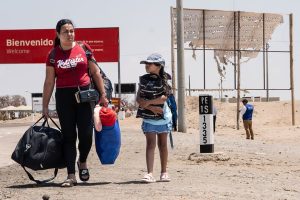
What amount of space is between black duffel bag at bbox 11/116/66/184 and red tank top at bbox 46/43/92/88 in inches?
23.1

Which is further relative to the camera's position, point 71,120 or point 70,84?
point 71,120

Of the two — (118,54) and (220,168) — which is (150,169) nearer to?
(220,168)

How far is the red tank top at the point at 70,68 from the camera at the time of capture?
7.55 metres

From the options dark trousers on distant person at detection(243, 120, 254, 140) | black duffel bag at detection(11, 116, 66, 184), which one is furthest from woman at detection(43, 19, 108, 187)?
dark trousers on distant person at detection(243, 120, 254, 140)

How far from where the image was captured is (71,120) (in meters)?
7.67

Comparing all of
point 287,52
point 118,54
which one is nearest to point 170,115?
point 287,52

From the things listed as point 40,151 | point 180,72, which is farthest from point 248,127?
point 40,151

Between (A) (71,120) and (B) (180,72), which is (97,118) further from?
(B) (180,72)

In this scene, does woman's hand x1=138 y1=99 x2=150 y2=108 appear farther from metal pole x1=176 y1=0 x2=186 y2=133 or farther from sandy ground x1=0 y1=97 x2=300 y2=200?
metal pole x1=176 y1=0 x2=186 y2=133

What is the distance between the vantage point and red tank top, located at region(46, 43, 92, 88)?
7.55 meters

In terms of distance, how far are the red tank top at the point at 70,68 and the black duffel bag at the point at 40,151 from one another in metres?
0.59

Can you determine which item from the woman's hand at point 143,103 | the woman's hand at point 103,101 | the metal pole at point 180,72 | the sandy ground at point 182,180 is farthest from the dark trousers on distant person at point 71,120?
the metal pole at point 180,72

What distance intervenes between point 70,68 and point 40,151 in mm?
972

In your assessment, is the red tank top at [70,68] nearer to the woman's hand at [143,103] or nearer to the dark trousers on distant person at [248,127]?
the woman's hand at [143,103]
